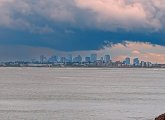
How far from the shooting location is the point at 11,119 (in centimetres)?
5416

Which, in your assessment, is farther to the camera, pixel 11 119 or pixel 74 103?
pixel 74 103

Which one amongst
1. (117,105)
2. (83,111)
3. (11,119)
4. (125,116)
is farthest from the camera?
(117,105)

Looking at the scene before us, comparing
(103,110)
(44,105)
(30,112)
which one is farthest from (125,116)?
(44,105)

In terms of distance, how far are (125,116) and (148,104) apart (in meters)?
17.4

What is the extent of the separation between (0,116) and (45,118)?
17.4ft

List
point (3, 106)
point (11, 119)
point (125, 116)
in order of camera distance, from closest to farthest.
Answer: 1. point (11, 119)
2. point (125, 116)
3. point (3, 106)

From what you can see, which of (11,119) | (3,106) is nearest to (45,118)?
(11,119)

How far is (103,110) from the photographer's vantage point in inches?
2554

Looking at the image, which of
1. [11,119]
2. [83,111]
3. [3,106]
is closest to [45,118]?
[11,119]

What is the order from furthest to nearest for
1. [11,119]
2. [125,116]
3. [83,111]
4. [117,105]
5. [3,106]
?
[117,105], [3,106], [83,111], [125,116], [11,119]

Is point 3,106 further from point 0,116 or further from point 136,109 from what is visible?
point 136,109

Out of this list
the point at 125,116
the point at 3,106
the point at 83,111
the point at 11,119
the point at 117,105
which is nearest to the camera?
the point at 11,119

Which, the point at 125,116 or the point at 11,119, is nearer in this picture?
the point at 11,119

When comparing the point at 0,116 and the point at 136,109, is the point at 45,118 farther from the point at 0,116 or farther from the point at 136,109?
the point at 136,109
